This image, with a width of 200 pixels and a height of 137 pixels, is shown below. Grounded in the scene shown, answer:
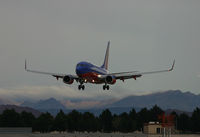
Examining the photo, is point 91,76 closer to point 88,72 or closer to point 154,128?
point 88,72

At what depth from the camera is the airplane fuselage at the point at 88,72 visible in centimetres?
9038

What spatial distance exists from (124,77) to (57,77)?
51.8ft

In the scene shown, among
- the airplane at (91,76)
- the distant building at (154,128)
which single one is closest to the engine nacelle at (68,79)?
the airplane at (91,76)

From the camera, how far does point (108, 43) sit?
132125 millimetres

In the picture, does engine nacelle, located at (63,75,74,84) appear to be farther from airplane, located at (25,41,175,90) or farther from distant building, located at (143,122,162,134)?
distant building, located at (143,122,162,134)

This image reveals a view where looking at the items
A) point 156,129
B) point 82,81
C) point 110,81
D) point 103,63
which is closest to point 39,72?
point 82,81

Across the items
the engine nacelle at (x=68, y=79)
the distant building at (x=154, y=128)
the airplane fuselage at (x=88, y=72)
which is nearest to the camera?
the airplane fuselage at (x=88, y=72)

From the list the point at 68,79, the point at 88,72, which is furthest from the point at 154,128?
the point at 88,72

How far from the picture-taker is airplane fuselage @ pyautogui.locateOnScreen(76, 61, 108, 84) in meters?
90.4

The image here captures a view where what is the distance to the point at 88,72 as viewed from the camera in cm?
9056

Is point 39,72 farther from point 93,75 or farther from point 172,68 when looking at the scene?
point 172,68

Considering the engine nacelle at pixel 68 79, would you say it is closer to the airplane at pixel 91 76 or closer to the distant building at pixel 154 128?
the airplane at pixel 91 76

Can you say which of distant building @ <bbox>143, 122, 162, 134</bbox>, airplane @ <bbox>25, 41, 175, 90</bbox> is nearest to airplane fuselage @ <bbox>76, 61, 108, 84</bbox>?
airplane @ <bbox>25, 41, 175, 90</bbox>

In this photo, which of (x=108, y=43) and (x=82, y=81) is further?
(x=108, y=43)
